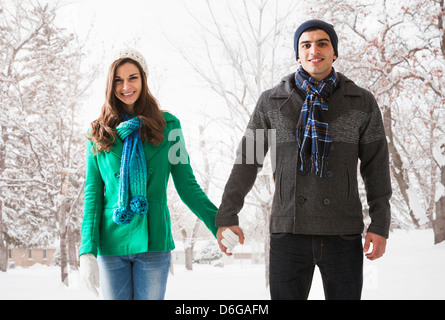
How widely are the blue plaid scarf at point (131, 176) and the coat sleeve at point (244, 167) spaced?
0.39 metres

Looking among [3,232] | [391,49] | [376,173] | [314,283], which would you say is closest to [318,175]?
[376,173]

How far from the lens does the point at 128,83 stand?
2.20 meters

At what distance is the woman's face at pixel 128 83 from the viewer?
220 centimetres

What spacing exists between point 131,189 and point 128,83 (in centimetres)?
56

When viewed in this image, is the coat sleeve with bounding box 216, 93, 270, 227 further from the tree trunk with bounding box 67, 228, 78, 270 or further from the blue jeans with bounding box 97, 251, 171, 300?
the tree trunk with bounding box 67, 228, 78, 270

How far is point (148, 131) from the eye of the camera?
2.18 meters

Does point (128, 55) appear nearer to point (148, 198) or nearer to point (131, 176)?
point (131, 176)

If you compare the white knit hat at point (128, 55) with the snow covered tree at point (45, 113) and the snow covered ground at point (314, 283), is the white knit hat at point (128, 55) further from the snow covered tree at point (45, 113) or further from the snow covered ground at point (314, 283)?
the snow covered tree at point (45, 113)

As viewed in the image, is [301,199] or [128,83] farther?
[128,83]

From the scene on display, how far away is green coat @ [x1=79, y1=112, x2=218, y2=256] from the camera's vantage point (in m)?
2.02

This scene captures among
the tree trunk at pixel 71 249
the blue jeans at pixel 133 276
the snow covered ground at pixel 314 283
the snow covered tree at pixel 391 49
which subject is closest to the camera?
the blue jeans at pixel 133 276

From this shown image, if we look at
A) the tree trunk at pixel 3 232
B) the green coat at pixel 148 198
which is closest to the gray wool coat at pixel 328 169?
the green coat at pixel 148 198
